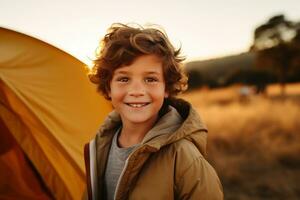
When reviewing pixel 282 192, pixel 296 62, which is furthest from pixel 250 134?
pixel 296 62

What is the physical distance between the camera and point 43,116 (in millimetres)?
2980

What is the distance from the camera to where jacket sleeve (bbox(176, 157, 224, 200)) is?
1.47m

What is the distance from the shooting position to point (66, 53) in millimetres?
3268

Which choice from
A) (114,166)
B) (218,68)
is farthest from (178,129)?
(218,68)

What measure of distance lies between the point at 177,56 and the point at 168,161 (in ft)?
1.69

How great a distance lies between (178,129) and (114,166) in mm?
416

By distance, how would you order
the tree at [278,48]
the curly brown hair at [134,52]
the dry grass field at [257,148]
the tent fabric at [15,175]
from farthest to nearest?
1. the tree at [278,48]
2. the dry grass field at [257,148]
3. the tent fabric at [15,175]
4. the curly brown hair at [134,52]

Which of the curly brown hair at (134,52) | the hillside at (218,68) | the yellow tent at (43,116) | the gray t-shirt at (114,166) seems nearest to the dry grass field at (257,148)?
the yellow tent at (43,116)

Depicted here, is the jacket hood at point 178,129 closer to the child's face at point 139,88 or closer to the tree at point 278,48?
the child's face at point 139,88

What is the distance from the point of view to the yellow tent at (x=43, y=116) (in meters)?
2.97

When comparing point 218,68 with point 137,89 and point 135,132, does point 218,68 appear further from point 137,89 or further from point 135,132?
point 137,89

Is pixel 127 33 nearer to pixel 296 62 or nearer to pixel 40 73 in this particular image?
pixel 40 73

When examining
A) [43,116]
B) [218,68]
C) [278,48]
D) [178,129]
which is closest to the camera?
[178,129]

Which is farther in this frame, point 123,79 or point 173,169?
point 123,79
